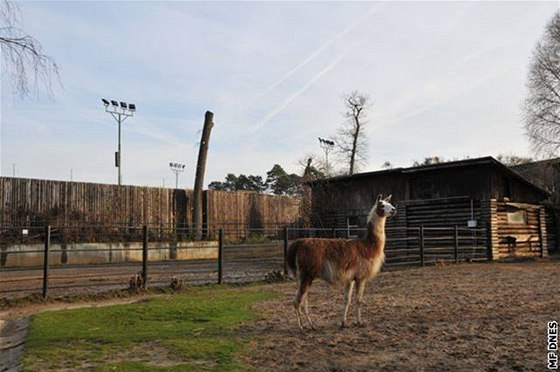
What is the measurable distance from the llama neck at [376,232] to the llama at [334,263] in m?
0.02

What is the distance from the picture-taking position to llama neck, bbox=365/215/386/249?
26.6 ft

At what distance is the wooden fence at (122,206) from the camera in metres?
22.1

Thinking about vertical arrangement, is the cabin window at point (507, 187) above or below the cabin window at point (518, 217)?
above

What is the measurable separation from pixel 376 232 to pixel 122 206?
20.2 meters

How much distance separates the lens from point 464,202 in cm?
2366

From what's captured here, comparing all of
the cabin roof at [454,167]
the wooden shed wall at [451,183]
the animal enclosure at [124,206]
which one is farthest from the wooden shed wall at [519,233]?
the animal enclosure at [124,206]

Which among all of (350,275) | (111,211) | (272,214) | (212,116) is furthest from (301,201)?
(350,275)

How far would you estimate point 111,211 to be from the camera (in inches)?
996

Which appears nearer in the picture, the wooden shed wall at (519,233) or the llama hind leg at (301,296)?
the llama hind leg at (301,296)

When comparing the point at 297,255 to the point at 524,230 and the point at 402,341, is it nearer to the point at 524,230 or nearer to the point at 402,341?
the point at 402,341

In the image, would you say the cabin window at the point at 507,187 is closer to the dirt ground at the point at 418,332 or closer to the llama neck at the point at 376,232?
the dirt ground at the point at 418,332

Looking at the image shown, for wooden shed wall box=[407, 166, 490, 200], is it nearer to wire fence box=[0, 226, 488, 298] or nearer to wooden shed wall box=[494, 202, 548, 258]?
wooden shed wall box=[494, 202, 548, 258]

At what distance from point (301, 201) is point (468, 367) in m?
26.8

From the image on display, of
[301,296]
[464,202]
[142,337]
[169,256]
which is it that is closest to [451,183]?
[464,202]
